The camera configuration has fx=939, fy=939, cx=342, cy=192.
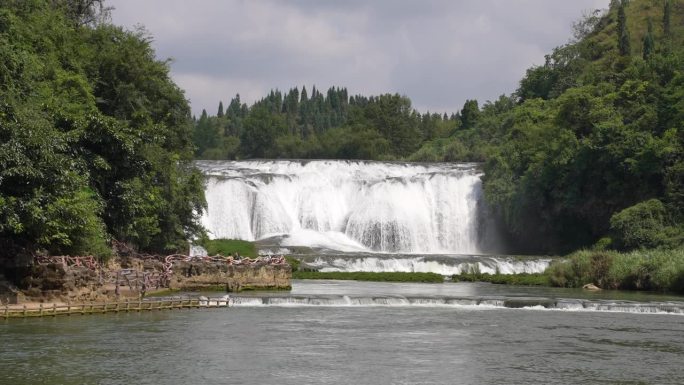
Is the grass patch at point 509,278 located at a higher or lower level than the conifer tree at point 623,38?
lower

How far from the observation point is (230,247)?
59.7 metres

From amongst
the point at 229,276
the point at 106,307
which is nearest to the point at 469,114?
the point at 229,276

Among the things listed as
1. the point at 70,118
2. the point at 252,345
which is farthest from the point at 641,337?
the point at 70,118

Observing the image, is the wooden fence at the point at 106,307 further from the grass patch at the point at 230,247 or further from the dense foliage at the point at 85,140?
the grass patch at the point at 230,247

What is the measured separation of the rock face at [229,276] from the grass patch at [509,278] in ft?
44.7

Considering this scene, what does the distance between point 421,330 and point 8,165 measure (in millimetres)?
13828

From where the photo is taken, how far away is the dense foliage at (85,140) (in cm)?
2953

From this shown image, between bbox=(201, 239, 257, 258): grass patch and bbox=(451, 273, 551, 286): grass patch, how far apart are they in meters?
12.6

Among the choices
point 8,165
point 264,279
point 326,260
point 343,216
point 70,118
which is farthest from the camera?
point 343,216

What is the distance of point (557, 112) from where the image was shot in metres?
74.1

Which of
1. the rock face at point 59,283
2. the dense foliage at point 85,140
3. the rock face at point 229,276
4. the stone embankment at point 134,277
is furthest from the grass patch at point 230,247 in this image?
the rock face at point 59,283

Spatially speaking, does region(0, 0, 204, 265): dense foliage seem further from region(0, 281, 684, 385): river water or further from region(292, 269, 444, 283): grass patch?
region(292, 269, 444, 283): grass patch

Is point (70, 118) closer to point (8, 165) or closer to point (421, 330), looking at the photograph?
point (8, 165)

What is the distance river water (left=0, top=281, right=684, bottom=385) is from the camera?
21.6m
